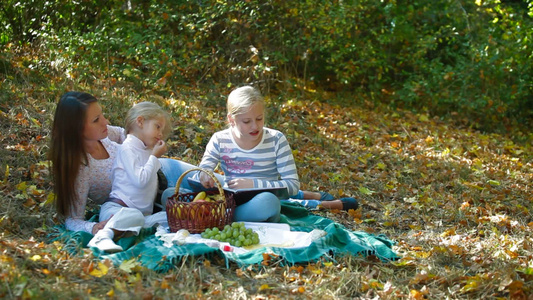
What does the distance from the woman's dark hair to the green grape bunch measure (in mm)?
939

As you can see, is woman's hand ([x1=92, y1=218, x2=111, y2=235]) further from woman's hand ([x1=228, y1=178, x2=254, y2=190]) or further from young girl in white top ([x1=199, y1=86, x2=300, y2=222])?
woman's hand ([x1=228, y1=178, x2=254, y2=190])

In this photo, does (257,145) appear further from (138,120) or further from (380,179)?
(380,179)

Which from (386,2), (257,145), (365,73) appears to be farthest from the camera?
(365,73)

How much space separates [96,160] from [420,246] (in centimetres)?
225

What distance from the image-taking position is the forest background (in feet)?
10.6

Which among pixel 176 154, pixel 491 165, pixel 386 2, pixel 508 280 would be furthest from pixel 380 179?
pixel 386 2

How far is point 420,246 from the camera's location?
3869mm

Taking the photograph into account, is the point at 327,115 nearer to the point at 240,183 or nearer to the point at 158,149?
the point at 240,183

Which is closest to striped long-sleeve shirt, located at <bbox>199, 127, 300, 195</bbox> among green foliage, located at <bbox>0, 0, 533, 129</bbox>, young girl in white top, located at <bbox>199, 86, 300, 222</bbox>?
young girl in white top, located at <bbox>199, 86, 300, 222</bbox>

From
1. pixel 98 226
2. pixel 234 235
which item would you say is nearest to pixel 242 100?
pixel 234 235

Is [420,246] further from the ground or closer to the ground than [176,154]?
closer to the ground

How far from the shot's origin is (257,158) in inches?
169

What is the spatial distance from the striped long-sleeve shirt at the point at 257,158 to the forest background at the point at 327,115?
0.65 metres

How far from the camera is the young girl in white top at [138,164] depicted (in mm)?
3844
